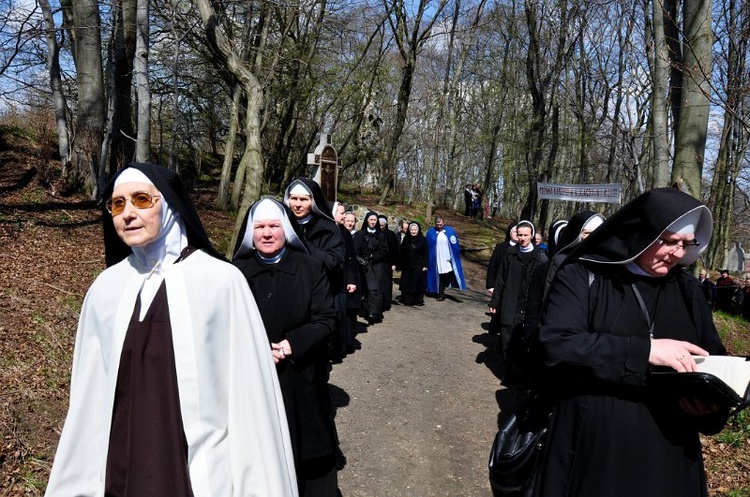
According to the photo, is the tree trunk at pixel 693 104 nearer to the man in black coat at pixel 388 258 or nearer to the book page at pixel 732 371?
the book page at pixel 732 371

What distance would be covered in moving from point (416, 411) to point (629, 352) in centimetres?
451

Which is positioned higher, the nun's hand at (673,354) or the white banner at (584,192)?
the white banner at (584,192)

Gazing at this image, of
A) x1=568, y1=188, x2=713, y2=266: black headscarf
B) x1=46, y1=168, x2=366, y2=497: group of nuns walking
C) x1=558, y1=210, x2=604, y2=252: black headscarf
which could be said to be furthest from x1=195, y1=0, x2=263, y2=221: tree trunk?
x1=568, y1=188, x2=713, y2=266: black headscarf

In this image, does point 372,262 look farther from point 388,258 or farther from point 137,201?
point 137,201

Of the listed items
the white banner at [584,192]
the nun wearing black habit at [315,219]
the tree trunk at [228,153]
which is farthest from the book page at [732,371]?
the tree trunk at [228,153]

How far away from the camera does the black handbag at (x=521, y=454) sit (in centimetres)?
248

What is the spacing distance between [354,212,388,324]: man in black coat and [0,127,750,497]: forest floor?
19.1 inches

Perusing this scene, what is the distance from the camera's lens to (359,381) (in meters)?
7.21

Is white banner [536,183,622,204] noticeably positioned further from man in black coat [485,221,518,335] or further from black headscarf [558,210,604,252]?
black headscarf [558,210,604,252]

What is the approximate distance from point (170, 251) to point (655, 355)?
79.3 inches

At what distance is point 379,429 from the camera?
18.9 feet

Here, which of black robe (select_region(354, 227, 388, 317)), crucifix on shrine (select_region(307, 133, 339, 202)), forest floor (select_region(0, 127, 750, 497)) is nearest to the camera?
forest floor (select_region(0, 127, 750, 497))

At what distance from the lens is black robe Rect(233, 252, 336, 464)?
10.2ft

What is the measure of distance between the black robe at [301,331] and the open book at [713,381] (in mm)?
1810
